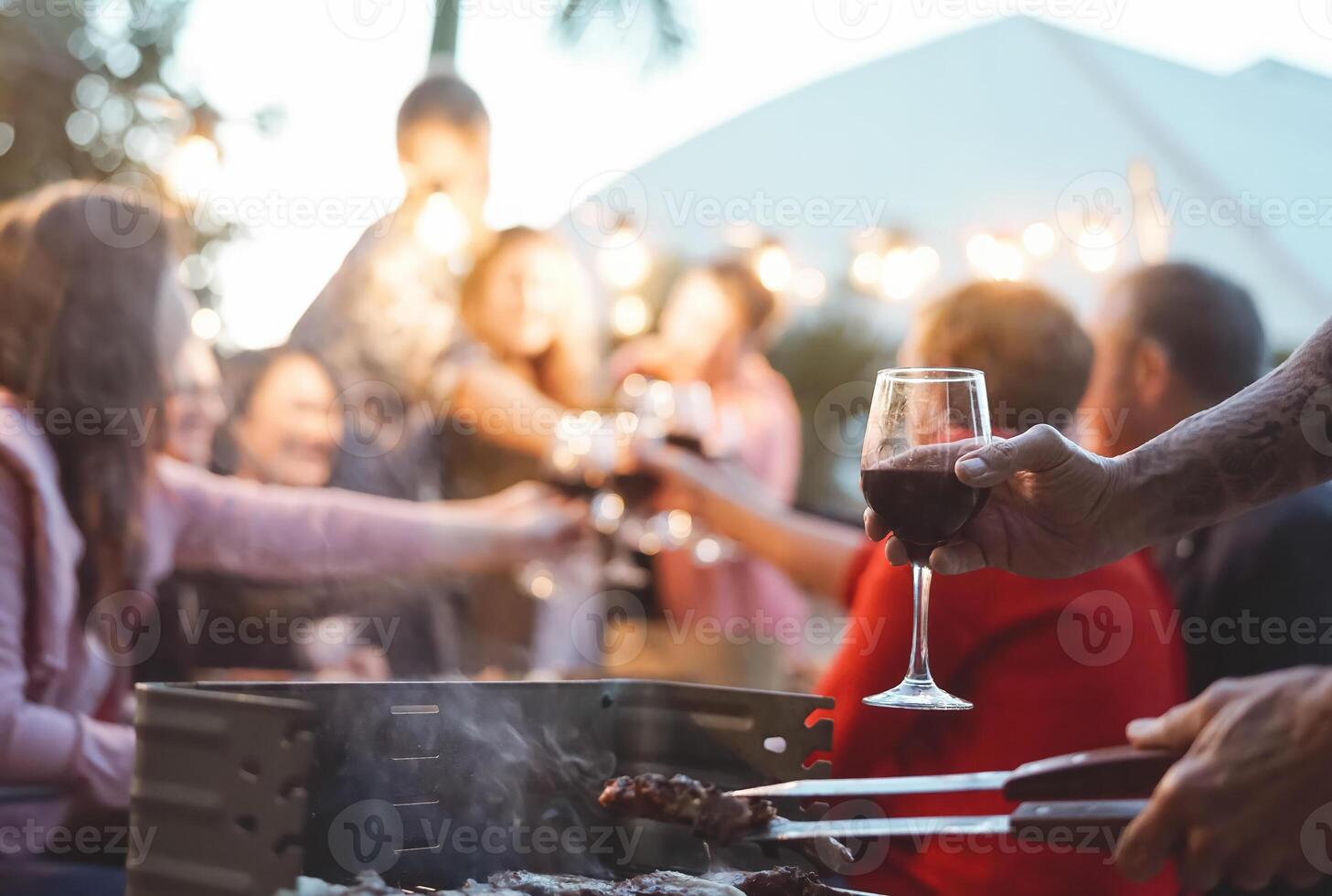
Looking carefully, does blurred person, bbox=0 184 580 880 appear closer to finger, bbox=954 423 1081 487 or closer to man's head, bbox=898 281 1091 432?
finger, bbox=954 423 1081 487

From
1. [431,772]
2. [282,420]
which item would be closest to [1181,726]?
[431,772]

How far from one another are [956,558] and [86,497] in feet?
6.69

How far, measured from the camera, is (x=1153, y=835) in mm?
797

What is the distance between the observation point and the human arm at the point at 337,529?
3.23 metres

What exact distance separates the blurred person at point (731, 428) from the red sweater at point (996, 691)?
1.67 m

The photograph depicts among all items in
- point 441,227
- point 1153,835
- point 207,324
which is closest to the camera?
point 1153,835

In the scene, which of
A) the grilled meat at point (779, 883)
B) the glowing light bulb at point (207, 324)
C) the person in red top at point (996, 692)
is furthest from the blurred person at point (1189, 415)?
the glowing light bulb at point (207, 324)

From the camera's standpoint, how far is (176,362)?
3.12 m

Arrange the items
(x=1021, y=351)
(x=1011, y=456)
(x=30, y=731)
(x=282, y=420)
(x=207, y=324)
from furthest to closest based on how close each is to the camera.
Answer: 1. (x=207, y=324)
2. (x=282, y=420)
3. (x=1021, y=351)
4. (x=30, y=731)
5. (x=1011, y=456)

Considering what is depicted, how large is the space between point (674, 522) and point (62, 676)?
6.34 ft

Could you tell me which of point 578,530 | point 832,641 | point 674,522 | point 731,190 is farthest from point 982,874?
point 731,190

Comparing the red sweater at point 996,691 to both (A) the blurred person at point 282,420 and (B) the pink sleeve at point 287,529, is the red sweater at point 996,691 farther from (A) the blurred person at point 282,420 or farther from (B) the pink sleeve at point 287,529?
(A) the blurred person at point 282,420

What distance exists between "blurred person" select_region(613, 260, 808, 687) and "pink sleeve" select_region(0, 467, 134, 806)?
5.99ft

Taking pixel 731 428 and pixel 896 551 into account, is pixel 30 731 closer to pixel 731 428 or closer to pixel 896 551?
pixel 896 551
